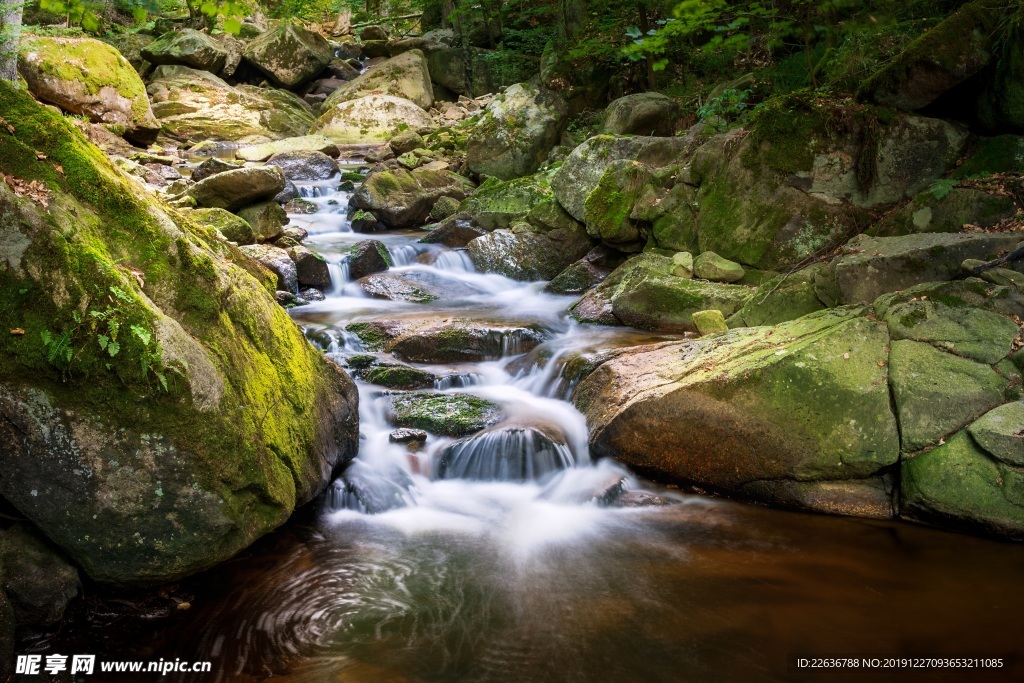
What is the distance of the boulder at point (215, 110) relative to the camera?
20.5 metres

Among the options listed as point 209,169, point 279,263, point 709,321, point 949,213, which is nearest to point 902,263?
point 949,213

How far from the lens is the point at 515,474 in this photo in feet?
19.5

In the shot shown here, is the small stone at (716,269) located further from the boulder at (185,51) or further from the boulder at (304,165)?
the boulder at (185,51)

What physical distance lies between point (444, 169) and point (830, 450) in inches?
528

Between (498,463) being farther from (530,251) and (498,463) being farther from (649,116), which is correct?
(649,116)

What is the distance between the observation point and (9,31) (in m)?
6.36

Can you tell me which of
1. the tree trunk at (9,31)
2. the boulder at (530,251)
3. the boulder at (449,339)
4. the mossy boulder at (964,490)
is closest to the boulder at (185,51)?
the boulder at (530,251)

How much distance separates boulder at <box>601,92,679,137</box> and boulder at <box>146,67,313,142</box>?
12.8m

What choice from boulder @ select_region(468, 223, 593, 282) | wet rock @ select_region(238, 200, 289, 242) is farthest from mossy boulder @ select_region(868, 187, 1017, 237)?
wet rock @ select_region(238, 200, 289, 242)

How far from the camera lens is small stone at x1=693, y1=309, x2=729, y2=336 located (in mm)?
7523

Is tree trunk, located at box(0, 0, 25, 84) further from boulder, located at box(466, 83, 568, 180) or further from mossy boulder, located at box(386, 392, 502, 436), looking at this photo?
boulder, located at box(466, 83, 568, 180)

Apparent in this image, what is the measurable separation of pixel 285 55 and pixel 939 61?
2344 cm

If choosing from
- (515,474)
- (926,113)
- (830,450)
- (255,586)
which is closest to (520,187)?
(926,113)

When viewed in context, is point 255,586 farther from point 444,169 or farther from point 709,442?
point 444,169
